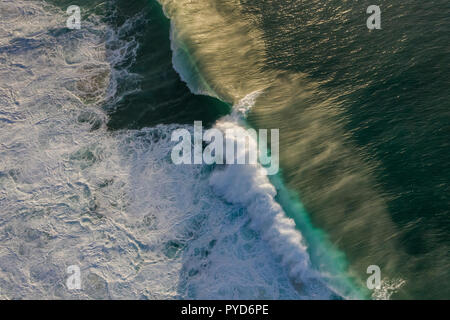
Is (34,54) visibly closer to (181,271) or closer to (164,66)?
(164,66)

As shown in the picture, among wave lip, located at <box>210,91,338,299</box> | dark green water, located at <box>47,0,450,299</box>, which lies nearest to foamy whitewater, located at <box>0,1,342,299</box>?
wave lip, located at <box>210,91,338,299</box>

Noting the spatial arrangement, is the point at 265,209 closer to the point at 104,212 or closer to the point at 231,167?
the point at 231,167

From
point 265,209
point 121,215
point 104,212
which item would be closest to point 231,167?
point 265,209

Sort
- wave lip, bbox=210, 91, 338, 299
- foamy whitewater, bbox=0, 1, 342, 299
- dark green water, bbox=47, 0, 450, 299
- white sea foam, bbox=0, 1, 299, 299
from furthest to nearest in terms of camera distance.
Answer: white sea foam, bbox=0, 1, 299, 299, foamy whitewater, bbox=0, 1, 342, 299, dark green water, bbox=47, 0, 450, 299, wave lip, bbox=210, 91, 338, 299

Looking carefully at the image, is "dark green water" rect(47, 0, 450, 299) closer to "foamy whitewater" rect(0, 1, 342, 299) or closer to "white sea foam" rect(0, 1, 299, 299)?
"foamy whitewater" rect(0, 1, 342, 299)

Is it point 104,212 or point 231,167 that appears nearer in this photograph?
point 104,212

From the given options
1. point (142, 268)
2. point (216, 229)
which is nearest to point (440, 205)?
point (216, 229)
